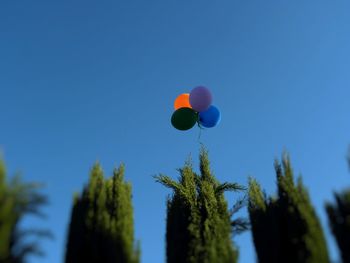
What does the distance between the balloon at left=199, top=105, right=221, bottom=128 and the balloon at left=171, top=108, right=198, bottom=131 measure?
25 cm

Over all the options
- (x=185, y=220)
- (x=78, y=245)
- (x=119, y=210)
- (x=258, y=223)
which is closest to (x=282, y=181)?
(x=258, y=223)

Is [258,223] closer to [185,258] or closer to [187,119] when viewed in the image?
[185,258]

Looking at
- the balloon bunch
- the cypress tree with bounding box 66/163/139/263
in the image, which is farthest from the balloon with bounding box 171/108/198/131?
the cypress tree with bounding box 66/163/139/263

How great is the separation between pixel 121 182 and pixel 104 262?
7.94ft

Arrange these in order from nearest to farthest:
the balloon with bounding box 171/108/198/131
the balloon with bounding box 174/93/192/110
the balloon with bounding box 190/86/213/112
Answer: the balloon with bounding box 190/86/213/112
the balloon with bounding box 171/108/198/131
the balloon with bounding box 174/93/192/110

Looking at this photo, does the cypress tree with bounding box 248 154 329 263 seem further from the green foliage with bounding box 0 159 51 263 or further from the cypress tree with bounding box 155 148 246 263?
the green foliage with bounding box 0 159 51 263

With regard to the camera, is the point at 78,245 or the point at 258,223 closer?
the point at 78,245

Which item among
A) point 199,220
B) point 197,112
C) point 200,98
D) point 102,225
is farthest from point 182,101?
point 102,225

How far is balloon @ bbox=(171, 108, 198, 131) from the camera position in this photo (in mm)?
13434

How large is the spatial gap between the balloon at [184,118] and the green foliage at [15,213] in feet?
16.0

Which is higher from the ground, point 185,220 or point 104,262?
point 185,220

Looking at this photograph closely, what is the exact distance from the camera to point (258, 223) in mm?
11141

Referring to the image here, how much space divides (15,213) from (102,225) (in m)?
1.99

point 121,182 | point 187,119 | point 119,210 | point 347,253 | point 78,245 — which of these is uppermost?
point 187,119
